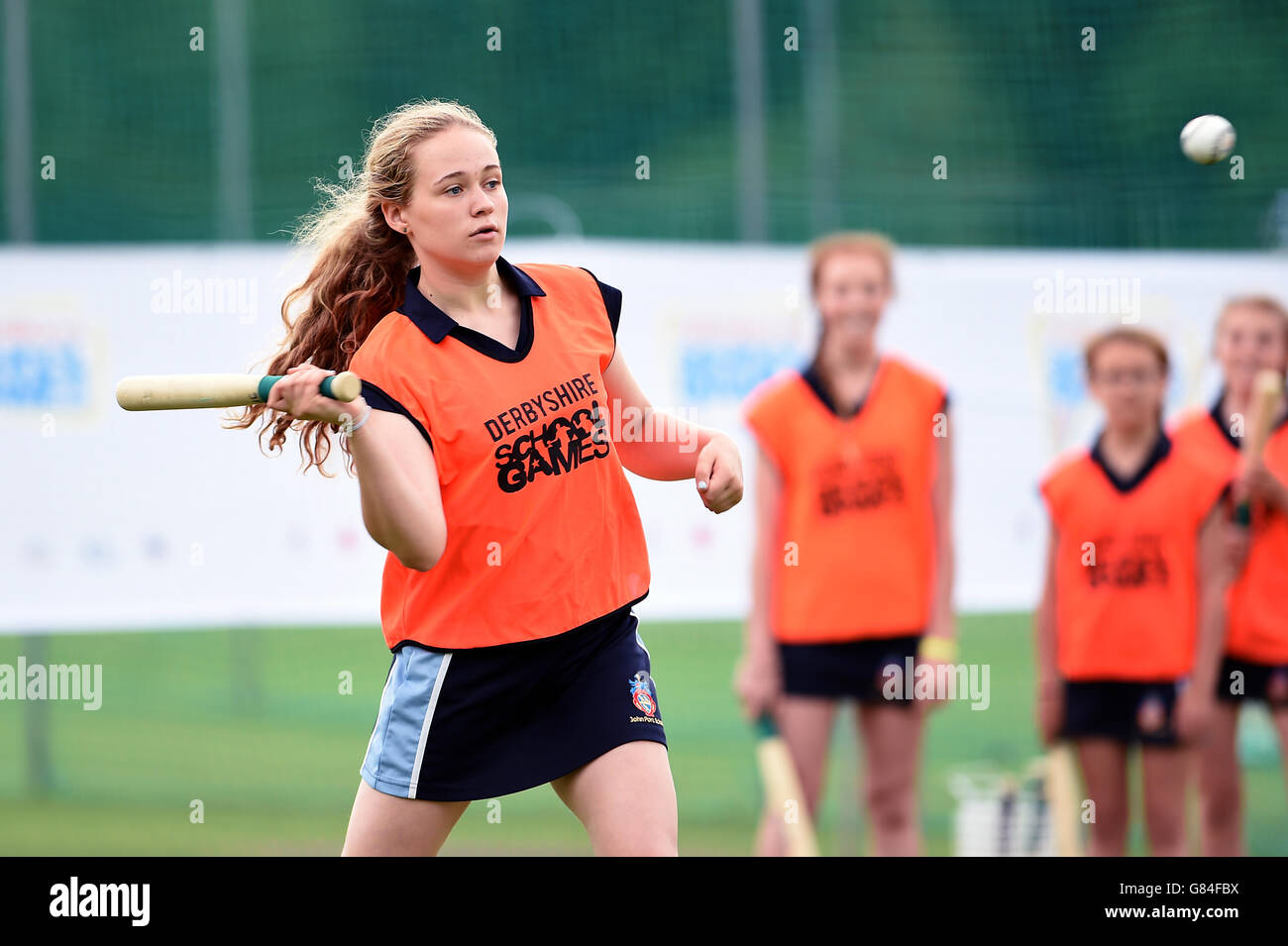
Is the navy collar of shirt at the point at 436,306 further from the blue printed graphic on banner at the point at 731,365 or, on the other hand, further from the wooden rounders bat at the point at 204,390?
the blue printed graphic on banner at the point at 731,365

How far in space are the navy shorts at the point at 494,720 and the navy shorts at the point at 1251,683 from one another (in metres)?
3.24

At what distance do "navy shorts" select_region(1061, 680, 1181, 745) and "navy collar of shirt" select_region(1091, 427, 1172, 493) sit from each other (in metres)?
0.71

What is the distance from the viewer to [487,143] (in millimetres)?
3439

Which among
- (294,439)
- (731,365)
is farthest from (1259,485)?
(294,439)

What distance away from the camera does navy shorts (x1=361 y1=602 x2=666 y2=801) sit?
3.32m

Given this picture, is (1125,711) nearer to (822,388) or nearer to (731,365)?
(822,388)

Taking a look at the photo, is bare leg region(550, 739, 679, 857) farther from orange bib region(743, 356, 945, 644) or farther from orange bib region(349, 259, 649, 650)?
orange bib region(743, 356, 945, 644)

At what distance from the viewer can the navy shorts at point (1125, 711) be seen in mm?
5648

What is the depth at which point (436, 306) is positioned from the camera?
344 cm

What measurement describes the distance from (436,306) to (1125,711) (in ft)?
11.0

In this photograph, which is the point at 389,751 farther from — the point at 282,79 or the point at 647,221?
the point at 282,79

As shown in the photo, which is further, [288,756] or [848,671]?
[288,756]
